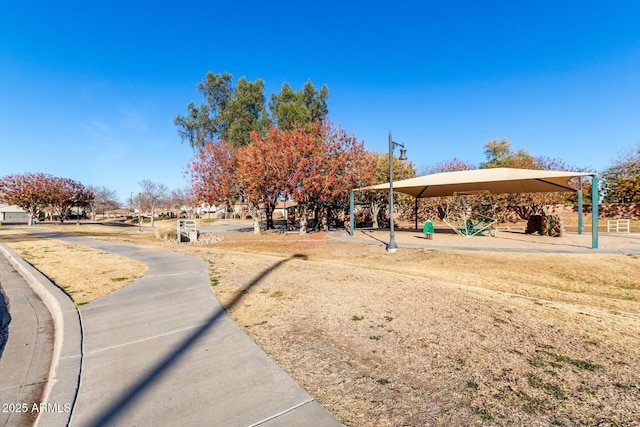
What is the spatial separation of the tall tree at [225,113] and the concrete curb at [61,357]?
83.5 ft

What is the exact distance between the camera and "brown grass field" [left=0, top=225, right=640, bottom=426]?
237 cm

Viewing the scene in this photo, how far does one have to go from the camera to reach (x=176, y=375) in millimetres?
2859

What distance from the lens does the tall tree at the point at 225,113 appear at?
30.4 metres

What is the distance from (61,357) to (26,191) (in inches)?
1843

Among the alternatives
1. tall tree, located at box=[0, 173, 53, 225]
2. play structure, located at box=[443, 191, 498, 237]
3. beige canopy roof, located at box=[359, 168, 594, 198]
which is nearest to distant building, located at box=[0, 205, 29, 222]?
tall tree, located at box=[0, 173, 53, 225]

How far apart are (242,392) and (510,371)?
8.44 ft

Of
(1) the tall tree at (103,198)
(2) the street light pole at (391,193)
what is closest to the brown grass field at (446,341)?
(2) the street light pole at (391,193)

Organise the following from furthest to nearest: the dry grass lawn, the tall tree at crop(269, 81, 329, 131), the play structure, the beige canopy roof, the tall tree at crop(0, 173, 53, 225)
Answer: the tall tree at crop(0, 173, 53, 225) → the tall tree at crop(269, 81, 329, 131) → the play structure → the beige canopy roof → the dry grass lawn

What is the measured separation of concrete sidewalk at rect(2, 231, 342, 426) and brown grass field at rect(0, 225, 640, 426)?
0.26 metres

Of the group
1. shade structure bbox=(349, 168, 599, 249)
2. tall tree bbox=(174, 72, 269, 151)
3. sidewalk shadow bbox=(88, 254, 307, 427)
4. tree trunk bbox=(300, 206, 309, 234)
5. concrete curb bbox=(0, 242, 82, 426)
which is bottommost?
concrete curb bbox=(0, 242, 82, 426)

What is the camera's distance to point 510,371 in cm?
289

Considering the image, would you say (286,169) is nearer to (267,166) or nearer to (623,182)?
(267,166)

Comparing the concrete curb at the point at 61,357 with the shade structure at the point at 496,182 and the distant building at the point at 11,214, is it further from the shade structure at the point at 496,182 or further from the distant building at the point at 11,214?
the distant building at the point at 11,214

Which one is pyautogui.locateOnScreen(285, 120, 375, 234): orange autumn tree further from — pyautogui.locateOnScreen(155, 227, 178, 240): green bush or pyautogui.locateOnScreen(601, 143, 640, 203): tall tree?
pyautogui.locateOnScreen(601, 143, 640, 203): tall tree
